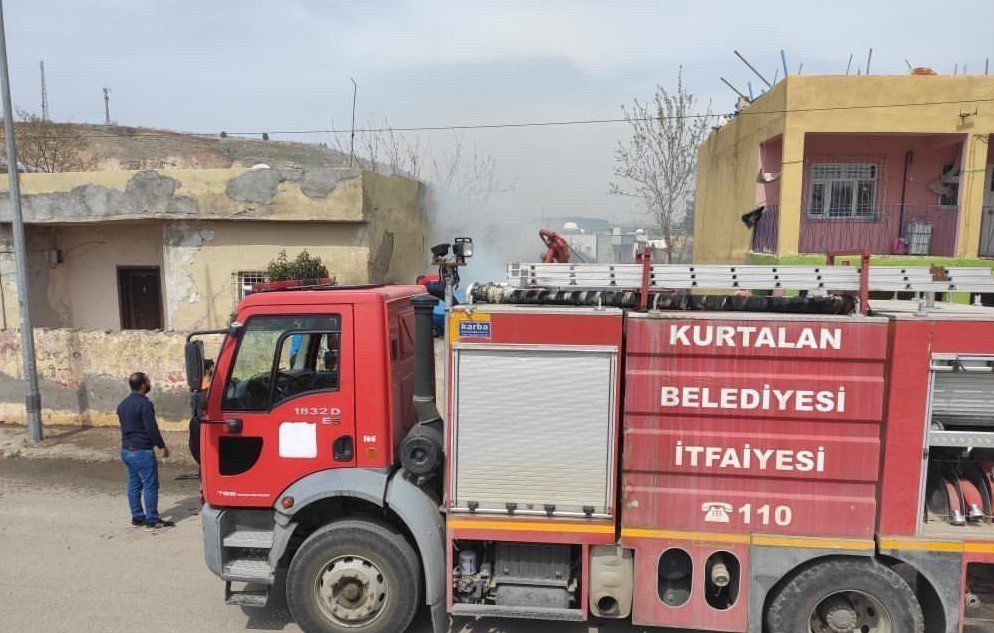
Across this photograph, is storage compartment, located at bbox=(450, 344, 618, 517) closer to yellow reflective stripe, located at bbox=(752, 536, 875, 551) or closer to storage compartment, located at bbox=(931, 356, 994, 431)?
yellow reflective stripe, located at bbox=(752, 536, 875, 551)

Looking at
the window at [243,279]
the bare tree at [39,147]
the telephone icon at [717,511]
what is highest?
the bare tree at [39,147]

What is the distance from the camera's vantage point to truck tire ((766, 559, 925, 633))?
12.9 ft

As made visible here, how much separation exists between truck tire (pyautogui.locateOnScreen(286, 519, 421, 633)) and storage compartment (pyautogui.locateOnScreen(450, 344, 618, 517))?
66 centimetres

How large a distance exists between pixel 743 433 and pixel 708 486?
0.41 m

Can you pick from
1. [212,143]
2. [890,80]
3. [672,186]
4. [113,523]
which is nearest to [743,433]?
[113,523]

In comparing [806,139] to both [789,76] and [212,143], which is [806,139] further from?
[212,143]

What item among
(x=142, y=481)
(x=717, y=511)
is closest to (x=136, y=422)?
(x=142, y=481)

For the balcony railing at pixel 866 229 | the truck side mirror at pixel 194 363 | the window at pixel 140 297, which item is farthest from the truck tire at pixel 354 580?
the balcony railing at pixel 866 229

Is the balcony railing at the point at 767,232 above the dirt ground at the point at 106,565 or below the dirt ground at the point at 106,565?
above

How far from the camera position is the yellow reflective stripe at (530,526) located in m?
4.09

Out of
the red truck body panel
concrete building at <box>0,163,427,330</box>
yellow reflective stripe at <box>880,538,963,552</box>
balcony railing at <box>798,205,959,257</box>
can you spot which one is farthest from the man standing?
balcony railing at <box>798,205,959,257</box>

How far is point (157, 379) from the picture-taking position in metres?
9.85

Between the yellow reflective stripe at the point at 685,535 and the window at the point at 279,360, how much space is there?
235 cm

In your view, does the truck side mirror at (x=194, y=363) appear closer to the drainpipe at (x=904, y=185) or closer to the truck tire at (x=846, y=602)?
the truck tire at (x=846, y=602)
